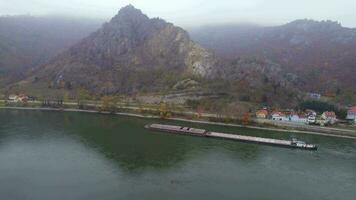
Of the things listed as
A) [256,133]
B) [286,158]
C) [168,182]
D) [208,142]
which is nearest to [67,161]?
[168,182]

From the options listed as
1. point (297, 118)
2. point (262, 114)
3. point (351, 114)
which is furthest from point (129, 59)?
point (351, 114)

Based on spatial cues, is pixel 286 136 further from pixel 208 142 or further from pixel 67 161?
pixel 67 161

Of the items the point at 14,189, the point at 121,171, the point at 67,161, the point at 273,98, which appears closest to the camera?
the point at 14,189

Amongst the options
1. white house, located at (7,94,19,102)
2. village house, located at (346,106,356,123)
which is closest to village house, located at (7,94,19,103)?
white house, located at (7,94,19,102)

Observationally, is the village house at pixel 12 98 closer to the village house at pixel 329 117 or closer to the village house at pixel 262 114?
the village house at pixel 262 114

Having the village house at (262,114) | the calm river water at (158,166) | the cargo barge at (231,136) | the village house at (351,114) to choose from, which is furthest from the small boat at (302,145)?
the village house at (351,114)

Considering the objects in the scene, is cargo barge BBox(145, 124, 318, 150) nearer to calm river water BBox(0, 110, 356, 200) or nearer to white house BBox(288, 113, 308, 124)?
calm river water BBox(0, 110, 356, 200)

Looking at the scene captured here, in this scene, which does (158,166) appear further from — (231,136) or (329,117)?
(329,117)
